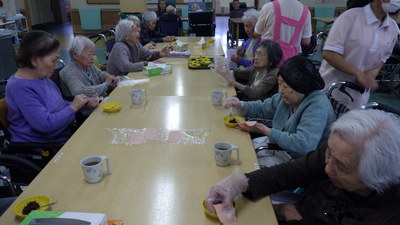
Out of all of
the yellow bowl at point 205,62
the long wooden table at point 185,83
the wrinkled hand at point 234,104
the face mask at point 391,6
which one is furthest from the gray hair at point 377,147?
the yellow bowl at point 205,62

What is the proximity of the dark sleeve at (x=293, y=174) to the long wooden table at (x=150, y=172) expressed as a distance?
0.08m

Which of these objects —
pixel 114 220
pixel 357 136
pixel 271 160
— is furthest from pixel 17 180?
pixel 357 136

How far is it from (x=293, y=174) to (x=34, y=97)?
4.82ft

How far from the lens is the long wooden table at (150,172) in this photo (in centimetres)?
110

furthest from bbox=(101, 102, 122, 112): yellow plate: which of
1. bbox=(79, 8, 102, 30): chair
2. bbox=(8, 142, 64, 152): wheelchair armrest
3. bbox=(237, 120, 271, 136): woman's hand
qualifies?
bbox=(79, 8, 102, 30): chair

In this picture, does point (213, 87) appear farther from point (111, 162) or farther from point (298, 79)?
point (111, 162)

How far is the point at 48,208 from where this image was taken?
1106 mm

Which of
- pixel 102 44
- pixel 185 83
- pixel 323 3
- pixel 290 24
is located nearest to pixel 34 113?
pixel 185 83

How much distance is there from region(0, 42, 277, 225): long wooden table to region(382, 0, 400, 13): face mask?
1.17 metres

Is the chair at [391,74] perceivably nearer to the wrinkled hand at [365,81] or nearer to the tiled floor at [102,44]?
the tiled floor at [102,44]

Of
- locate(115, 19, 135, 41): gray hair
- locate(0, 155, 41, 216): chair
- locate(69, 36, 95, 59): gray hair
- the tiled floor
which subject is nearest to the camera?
locate(0, 155, 41, 216): chair

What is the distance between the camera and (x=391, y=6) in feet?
6.09

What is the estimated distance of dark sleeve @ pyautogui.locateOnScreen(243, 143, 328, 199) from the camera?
1.27 metres

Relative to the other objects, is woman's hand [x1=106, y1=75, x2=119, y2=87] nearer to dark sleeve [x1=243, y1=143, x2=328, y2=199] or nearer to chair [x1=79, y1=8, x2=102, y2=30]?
dark sleeve [x1=243, y1=143, x2=328, y2=199]
